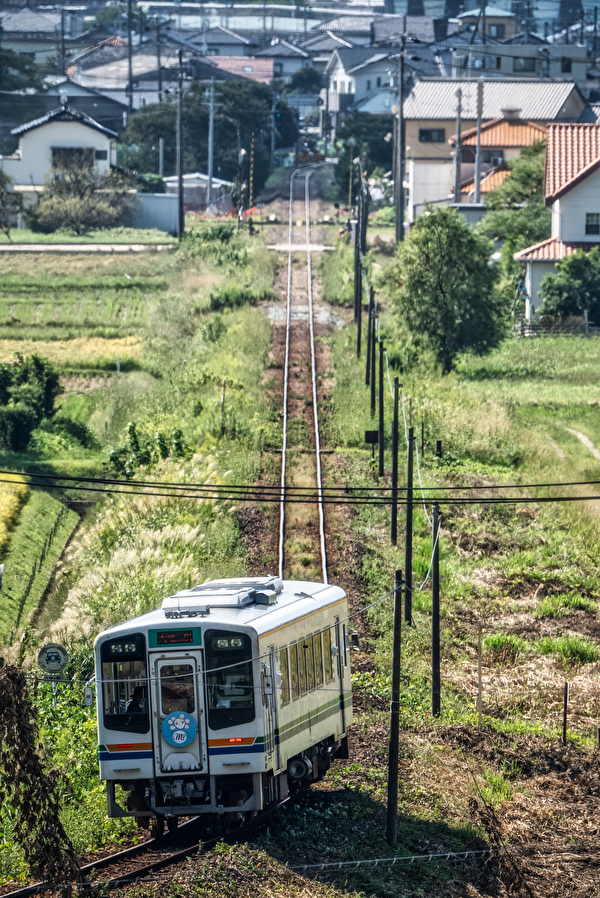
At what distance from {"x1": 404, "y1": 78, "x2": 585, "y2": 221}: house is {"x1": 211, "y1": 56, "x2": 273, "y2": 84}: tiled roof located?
39376mm

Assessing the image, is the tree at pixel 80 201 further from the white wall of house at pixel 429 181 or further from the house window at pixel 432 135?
the house window at pixel 432 135

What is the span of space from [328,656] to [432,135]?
69859 mm

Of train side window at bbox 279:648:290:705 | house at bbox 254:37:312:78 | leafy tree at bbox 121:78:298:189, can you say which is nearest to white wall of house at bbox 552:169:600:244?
leafy tree at bbox 121:78:298:189

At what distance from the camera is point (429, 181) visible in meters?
75.9

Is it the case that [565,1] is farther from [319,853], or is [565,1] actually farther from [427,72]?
[319,853]

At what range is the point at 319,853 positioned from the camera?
12.8 m

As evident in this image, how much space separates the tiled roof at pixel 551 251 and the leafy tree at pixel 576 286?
175 cm

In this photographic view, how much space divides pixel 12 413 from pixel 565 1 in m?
139

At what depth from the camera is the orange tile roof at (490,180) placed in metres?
68.4

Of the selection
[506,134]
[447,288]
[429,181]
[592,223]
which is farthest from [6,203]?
[447,288]

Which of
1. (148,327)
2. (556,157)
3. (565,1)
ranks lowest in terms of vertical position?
(148,327)

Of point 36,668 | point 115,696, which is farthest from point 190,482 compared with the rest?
point 115,696

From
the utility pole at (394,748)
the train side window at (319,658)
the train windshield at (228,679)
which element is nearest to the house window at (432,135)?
the train side window at (319,658)

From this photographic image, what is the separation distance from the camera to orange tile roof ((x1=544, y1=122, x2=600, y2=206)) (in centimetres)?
5175
